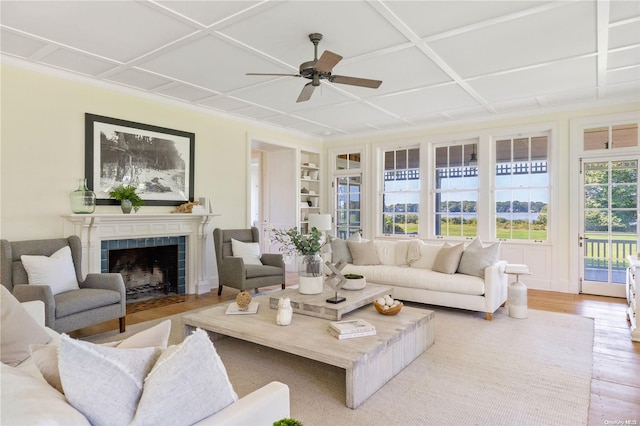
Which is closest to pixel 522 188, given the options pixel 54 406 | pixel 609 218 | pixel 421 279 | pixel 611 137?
pixel 609 218

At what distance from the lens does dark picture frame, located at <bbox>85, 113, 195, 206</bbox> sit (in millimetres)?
4426

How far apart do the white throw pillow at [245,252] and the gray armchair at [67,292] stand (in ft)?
6.12

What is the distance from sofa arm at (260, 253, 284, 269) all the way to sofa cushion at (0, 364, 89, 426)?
4.33 metres

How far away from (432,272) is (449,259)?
26 cm

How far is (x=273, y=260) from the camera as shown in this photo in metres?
5.46

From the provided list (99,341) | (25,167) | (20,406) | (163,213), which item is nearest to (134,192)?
(163,213)

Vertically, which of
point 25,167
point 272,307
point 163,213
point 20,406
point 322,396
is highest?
point 25,167

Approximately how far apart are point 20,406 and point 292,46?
3198 mm

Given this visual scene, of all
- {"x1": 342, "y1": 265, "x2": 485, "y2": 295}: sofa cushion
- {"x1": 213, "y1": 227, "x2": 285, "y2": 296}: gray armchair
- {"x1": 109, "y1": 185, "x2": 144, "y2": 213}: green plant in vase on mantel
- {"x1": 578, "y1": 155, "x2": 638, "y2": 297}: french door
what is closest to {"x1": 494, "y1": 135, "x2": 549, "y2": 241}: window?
{"x1": 578, "y1": 155, "x2": 638, "y2": 297}: french door

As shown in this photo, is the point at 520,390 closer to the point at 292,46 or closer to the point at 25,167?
the point at 292,46

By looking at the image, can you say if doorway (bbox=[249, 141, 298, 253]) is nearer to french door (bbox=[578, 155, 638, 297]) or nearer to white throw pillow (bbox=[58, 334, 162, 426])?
french door (bbox=[578, 155, 638, 297])

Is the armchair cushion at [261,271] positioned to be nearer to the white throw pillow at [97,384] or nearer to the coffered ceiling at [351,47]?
the coffered ceiling at [351,47]

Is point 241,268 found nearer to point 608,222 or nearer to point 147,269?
point 147,269

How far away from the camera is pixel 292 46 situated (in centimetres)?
340
